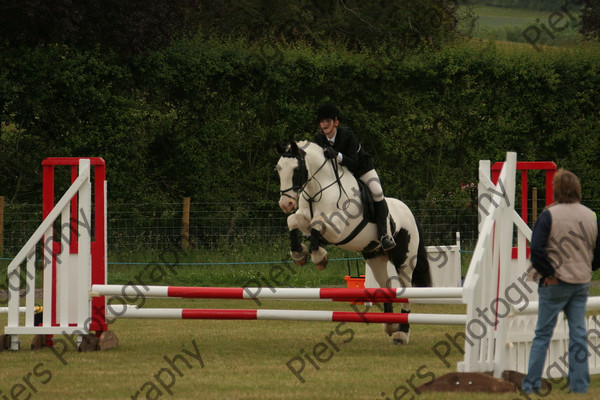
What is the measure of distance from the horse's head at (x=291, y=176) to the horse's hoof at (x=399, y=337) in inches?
54.5

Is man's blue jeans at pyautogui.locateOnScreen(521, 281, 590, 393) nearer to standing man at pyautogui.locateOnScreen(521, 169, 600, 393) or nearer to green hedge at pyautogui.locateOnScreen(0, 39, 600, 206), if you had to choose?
standing man at pyautogui.locateOnScreen(521, 169, 600, 393)

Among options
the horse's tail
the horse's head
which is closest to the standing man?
the horse's head

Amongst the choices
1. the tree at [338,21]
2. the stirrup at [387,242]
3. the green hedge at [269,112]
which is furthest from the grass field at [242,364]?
the tree at [338,21]

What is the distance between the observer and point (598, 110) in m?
16.5

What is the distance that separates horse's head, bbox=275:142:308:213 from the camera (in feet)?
24.1

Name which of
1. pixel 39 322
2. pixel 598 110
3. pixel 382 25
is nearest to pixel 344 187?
pixel 39 322

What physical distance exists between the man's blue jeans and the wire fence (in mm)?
9300

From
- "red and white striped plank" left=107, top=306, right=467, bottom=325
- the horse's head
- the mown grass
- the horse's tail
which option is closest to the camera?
the mown grass

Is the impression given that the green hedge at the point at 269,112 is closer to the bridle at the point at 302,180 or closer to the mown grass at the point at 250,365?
the mown grass at the point at 250,365

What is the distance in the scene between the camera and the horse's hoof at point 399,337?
7.62m

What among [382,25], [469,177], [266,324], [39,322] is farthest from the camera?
[382,25]

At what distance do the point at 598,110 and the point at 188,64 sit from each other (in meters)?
7.48

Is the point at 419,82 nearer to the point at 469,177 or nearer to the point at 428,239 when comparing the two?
the point at 469,177

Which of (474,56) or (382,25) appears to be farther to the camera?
(382,25)
